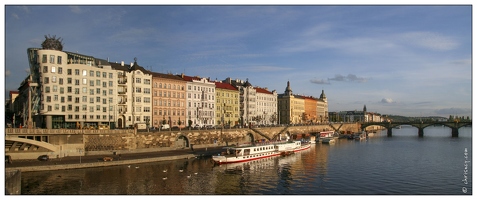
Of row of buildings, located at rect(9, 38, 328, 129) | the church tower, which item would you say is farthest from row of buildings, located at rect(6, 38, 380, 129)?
the church tower

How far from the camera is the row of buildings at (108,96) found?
7794 cm

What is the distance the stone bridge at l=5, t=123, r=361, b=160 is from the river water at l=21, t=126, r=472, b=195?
11.3m

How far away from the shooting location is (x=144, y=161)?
216 feet

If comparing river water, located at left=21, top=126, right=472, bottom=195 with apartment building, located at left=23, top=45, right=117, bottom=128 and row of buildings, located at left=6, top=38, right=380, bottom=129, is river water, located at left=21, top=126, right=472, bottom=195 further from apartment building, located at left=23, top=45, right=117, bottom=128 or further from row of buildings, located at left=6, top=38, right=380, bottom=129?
apartment building, located at left=23, top=45, right=117, bottom=128

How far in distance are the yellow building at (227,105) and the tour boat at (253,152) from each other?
40655 millimetres

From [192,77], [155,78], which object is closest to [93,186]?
[155,78]

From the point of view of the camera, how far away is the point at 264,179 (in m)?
54.8

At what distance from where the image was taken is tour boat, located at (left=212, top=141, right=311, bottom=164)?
7062cm

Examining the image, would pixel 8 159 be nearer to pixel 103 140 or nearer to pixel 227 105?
pixel 103 140

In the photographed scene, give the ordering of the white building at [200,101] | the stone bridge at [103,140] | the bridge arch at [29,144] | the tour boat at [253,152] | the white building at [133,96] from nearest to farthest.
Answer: the bridge arch at [29,144]
the stone bridge at [103,140]
the tour boat at [253,152]
the white building at [133,96]
the white building at [200,101]

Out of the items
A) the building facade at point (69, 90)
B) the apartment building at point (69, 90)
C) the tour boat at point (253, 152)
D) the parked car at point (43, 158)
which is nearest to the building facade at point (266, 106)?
the tour boat at point (253, 152)

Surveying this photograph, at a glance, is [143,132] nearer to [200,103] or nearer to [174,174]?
[174,174]

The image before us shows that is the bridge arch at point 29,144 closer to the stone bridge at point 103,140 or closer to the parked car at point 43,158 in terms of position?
the stone bridge at point 103,140

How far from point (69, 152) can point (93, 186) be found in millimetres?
23741
